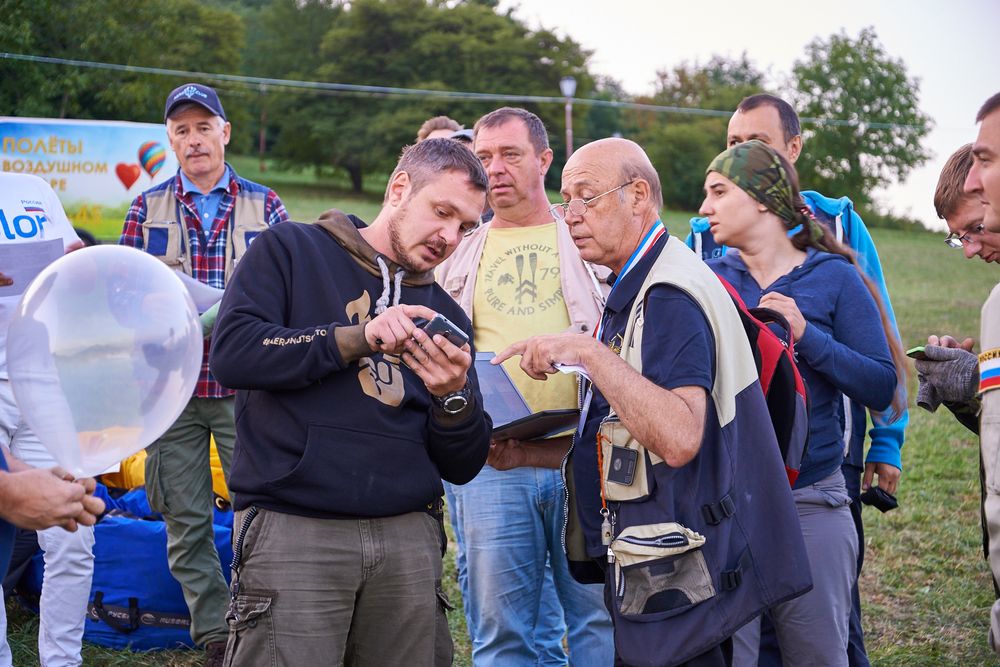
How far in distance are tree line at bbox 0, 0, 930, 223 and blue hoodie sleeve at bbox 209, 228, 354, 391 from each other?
31628 millimetres

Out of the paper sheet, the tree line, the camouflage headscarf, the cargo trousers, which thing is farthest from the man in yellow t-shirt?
the tree line

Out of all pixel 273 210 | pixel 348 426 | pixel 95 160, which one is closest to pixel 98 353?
pixel 348 426

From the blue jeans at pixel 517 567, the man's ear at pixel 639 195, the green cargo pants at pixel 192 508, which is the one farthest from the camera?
the green cargo pants at pixel 192 508

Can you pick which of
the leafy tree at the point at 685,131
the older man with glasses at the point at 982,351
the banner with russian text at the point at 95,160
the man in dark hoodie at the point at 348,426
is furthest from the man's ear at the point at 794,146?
the leafy tree at the point at 685,131

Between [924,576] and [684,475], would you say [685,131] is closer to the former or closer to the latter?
[924,576]

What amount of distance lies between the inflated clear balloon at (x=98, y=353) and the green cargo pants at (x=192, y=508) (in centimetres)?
207

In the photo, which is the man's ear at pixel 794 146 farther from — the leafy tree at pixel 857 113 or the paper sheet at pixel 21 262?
the leafy tree at pixel 857 113

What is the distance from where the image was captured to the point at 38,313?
87.3 inches

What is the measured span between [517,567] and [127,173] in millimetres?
13888

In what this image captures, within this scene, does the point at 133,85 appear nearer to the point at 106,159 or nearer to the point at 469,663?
the point at 106,159

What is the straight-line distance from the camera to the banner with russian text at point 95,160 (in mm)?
15062

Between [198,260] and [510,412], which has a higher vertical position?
[198,260]

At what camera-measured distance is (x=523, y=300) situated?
11.9 feet

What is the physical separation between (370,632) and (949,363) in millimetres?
2021
